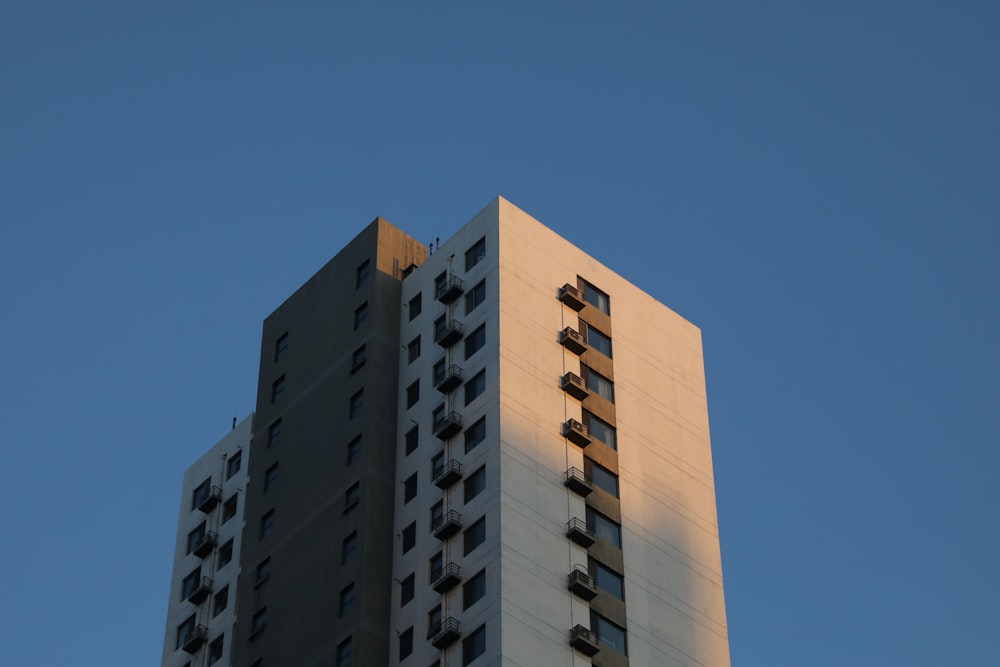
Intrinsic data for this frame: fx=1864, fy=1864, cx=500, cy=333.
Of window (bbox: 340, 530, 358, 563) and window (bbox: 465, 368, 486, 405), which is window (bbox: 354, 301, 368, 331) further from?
window (bbox: 340, 530, 358, 563)

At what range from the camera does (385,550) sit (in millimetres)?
108438

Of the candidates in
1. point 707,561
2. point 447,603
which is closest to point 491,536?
point 447,603

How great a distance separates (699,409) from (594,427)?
12.2 metres

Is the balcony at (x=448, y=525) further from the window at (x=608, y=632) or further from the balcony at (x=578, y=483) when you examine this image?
the window at (x=608, y=632)

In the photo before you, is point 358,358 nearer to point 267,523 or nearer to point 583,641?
point 267,523

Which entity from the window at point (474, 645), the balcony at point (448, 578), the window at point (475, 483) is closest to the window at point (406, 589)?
the balcony at point (448, 578)

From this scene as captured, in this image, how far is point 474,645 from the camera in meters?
99.2

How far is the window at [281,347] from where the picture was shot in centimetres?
12606

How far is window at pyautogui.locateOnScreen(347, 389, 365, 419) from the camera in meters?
115

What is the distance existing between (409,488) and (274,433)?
15.8 m

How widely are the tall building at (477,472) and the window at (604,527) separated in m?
0.13

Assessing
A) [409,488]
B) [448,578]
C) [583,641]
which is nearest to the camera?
[583,641]

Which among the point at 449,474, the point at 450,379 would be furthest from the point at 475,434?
the point at 450,379

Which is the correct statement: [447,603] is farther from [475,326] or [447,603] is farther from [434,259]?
[434,259]
